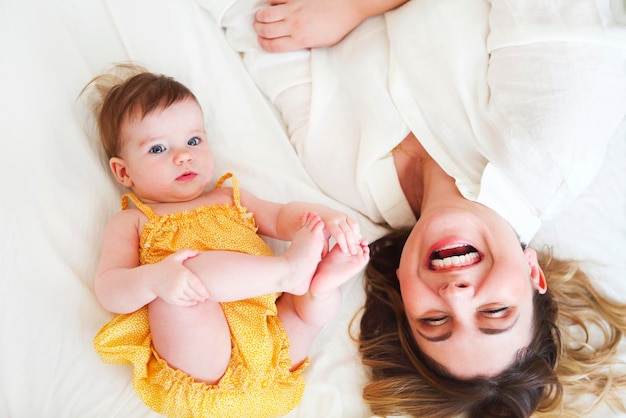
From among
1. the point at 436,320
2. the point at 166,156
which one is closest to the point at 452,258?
→ the point at 436,320

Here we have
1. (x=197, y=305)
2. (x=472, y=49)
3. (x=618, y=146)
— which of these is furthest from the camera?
(x=618, y=146)

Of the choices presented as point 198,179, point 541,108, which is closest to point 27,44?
point 198,179

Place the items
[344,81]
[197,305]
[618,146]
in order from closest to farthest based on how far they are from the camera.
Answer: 1. [197,305]
2. [344,81]
3. [618,146]

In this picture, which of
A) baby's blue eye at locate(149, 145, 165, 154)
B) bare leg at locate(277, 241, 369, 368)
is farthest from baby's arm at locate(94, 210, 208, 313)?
bare leg at locate(277, 241, 369, 368)

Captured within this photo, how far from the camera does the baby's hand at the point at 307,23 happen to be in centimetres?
143

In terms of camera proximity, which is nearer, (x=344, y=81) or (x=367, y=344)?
(x=367, y=344)

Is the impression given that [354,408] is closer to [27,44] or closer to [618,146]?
[618,146]

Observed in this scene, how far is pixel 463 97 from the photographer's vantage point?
50.6 inches

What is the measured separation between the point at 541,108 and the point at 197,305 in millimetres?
783

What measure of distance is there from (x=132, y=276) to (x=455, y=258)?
62 cm

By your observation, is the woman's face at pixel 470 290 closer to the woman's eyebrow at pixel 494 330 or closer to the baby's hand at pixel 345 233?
the woman's eyebrow at pixel 494 330

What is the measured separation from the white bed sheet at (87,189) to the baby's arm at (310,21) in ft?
0.40

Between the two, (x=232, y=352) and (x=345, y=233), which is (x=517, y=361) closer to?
(x=345, y=233)

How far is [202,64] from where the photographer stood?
144cm
